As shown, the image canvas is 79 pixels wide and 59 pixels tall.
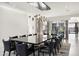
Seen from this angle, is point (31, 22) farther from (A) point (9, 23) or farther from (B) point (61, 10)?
(B) point (61, 10)

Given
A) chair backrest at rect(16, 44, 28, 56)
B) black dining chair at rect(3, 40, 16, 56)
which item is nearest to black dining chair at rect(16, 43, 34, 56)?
chair backrest at rect(16, 44, 28, 56)

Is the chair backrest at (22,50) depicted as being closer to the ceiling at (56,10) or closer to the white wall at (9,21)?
the white wall at (9,21)

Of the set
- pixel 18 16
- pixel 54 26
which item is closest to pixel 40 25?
pixel 54 26

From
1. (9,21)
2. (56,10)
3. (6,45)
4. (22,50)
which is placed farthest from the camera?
(56,10)

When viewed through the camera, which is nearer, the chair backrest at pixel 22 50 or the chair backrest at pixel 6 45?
the chair backrest at pixel 22 50

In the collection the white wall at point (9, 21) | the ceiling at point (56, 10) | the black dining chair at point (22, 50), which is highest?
the ceiling at point (56, 10)

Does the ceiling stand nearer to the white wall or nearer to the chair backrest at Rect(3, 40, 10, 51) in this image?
the white wall

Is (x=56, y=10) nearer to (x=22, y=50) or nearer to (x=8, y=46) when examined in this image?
(x=22, y=50)

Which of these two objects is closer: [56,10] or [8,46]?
[8,46]

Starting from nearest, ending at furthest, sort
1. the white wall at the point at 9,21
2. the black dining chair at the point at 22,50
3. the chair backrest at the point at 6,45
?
the black dining chair at the point at 22,50, the white wall at the point at 9,21, the chair backrest at the point at 6,45

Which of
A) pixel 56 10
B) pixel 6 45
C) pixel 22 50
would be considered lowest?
pixel 22 50

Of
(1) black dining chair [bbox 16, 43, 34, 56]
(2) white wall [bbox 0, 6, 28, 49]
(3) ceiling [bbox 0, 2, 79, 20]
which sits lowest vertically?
(1) black dining chair [bbox 16, 43, 34, 56]

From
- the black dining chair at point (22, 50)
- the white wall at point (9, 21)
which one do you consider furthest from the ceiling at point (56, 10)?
the black dining chair at point (22, 50)

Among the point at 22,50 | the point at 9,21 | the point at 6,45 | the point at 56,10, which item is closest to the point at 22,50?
the point at 22,50
